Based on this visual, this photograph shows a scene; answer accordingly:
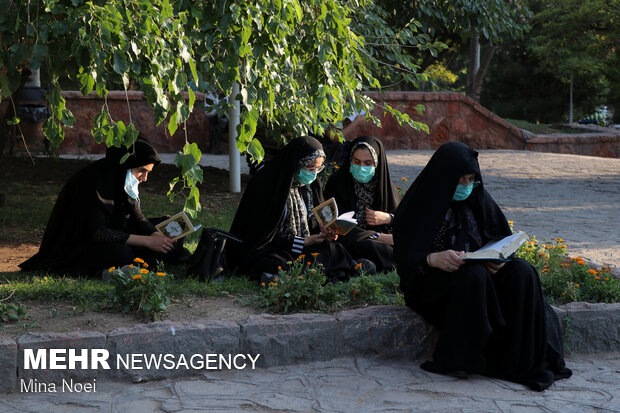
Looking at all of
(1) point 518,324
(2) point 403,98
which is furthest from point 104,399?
(2) point 403,98

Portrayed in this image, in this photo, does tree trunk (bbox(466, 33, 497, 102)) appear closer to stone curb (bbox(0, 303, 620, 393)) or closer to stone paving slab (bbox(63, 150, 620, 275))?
stone paving slab (bbox(63, 150, 620, 275))

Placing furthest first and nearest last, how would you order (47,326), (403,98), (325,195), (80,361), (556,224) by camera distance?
1. (403,98)
2. (556,224)
3. (325,195)
4. (47,326)
5. (80,361)

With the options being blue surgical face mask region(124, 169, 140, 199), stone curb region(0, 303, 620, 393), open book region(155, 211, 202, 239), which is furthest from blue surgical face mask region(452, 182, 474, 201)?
blue surgical face mask region(124, 169, 140, 199)

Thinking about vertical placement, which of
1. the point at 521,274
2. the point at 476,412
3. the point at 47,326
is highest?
the point at 521,274

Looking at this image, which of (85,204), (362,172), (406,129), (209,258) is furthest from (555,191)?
(85,204)

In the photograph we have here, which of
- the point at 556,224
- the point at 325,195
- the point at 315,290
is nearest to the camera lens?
the point at 315,290

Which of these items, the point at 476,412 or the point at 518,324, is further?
the point at 518,324

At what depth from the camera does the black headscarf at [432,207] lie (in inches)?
156

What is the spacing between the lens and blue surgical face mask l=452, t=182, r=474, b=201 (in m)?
4.07

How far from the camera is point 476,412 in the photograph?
11.3 feet

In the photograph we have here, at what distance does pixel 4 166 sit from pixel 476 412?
26.7 feet

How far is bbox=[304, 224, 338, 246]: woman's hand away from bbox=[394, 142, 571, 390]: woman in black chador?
95 centimetres

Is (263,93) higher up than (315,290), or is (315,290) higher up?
(263,93)

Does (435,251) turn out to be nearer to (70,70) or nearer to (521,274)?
(521,274)
